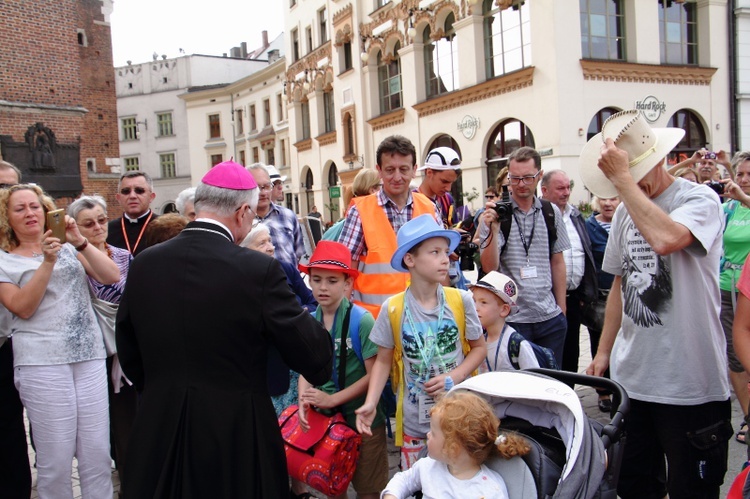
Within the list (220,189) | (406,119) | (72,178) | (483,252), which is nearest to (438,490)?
(220,189)

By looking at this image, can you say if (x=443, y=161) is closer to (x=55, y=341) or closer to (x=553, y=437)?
(x=553, y=437)

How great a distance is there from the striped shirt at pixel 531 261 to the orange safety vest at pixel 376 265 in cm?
82

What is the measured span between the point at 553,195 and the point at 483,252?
136cm

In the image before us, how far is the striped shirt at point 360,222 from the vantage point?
163 inches

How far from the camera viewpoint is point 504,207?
439cm

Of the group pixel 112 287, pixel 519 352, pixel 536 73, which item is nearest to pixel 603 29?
pixel 536 73

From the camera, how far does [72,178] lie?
51.8 ft

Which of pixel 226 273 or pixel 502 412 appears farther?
pixel 502 412

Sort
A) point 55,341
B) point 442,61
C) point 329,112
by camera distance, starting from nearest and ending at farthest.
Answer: point 55,341
point 442,61
point 329,112

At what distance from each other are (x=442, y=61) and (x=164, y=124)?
1353 inches

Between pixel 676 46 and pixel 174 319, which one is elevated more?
pixel 676 46

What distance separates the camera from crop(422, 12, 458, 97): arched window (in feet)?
73.4

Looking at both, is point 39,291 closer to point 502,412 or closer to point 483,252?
point 502,412

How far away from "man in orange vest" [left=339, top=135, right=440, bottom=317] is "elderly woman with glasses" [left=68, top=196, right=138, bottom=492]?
1.52 metres
